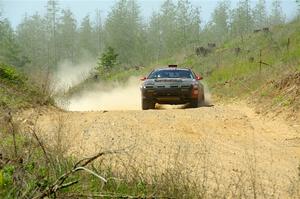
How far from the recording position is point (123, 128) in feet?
40.7

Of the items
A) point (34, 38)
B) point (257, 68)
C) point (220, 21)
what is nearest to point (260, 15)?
point (220, 21)

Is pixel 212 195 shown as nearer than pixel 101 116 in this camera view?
Yes

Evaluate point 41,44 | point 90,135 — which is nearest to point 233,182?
point 90,135

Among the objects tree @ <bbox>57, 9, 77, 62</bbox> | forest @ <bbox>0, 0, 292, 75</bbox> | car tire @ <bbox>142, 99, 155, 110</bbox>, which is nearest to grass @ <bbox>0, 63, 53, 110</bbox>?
car tire @ <bbox>142, 99, 155, 110</bbox>

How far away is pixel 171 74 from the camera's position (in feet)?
61.6

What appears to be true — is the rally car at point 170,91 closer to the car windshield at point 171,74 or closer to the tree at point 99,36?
the car windshield at point 171,74

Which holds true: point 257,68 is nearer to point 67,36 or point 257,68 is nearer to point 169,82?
point 169,82

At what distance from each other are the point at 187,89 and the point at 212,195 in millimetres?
11688

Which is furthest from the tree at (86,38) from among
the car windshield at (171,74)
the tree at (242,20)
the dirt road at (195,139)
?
the dirt road at (195,139)

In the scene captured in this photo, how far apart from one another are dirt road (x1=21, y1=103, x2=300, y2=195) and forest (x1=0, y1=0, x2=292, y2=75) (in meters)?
61.7

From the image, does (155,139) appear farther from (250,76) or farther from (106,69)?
(106,69)

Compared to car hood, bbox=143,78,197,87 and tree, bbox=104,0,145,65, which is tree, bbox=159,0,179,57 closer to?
tree, bbox=104,0,145,65

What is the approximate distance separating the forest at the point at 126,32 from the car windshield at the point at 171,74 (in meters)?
57.1

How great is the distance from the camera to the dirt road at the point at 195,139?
8289 mm
